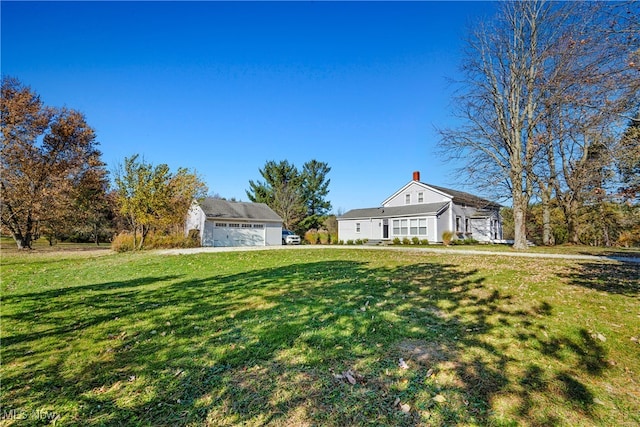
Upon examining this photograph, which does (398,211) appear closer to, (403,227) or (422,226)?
(403,227)

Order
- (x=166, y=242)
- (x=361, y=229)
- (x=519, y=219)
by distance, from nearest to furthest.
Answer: (x=519, y=219) < (x=166, y=242) < (x=361, y=229)

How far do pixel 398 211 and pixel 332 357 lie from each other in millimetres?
26462

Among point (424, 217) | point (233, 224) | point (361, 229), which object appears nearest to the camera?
point (424, 217)

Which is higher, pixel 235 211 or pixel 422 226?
pixel 235 211

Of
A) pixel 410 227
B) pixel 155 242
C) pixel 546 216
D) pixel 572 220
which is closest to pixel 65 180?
pixel 155 242

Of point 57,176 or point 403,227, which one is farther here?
point 403,227

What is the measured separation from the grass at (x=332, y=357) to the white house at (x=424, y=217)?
20.1 m

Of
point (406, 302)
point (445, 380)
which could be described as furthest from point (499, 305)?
point (445, 380)

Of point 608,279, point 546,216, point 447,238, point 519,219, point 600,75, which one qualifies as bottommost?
point 608,279

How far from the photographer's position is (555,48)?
5.45 meters

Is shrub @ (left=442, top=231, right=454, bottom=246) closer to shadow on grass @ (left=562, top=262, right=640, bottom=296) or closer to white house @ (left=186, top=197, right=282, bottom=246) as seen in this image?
shadow on grass @ (left=562, top=262, right=640, bottom=296)

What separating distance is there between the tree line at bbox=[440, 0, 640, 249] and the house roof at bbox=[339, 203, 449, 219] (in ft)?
21.6

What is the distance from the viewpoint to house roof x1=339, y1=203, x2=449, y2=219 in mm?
25703

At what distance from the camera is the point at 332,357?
10.5 feet
